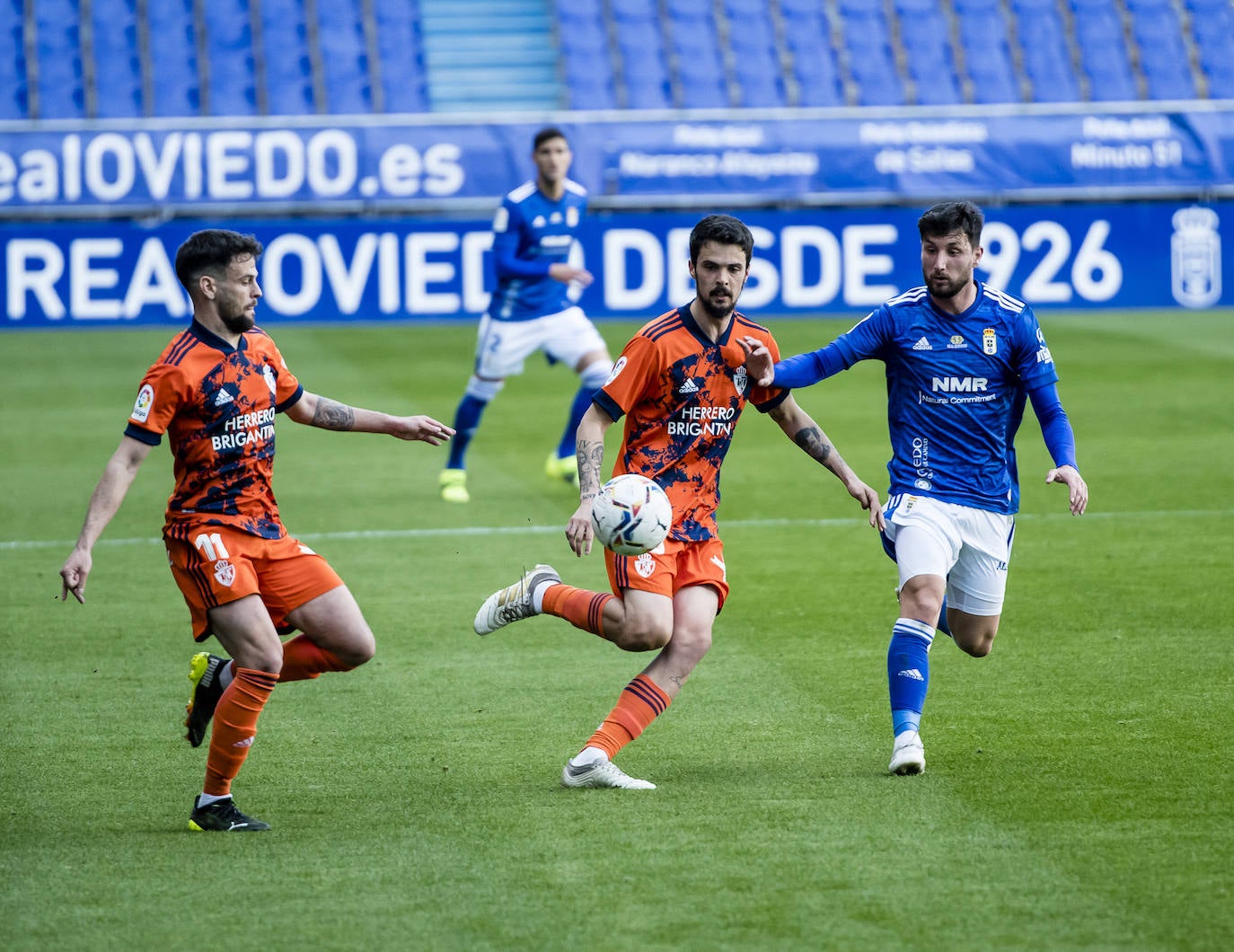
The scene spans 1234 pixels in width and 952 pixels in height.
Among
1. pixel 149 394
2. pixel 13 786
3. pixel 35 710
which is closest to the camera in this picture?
pixel 149 394

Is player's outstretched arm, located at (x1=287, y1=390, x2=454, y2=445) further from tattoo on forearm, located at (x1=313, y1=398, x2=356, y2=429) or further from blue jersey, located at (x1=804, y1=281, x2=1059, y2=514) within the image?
blue jersey, located at (x1=804, y1=281, x2=1059, y2=514)

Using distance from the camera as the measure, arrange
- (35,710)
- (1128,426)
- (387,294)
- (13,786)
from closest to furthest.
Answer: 1. (13,786)
2. (35,710)
3. (1128,426)
4. (387,294)

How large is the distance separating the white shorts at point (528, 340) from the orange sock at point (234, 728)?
6910mm

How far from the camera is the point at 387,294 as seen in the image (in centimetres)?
2142

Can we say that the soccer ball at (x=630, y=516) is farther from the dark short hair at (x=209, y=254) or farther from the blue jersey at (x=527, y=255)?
the blue jersey at (x=527, y=255)

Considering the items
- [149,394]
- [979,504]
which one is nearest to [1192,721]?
[979,504]

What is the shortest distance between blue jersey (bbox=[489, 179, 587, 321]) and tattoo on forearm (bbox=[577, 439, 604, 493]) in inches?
253

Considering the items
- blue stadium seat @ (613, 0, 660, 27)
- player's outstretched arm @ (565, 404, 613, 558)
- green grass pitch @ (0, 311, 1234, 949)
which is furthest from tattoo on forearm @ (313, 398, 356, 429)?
blue stadium seat @ (613, 0, 660, 27)

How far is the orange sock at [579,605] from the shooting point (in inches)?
228

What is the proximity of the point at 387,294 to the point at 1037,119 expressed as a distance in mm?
9765

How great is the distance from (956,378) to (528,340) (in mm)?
6331

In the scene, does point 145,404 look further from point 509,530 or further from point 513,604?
point 509,530

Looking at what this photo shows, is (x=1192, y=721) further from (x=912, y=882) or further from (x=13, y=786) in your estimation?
(x=13, y=786)

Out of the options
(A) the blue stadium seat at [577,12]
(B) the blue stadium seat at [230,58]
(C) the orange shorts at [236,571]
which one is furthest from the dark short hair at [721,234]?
(A) the blue stadium seat at [577,12]
